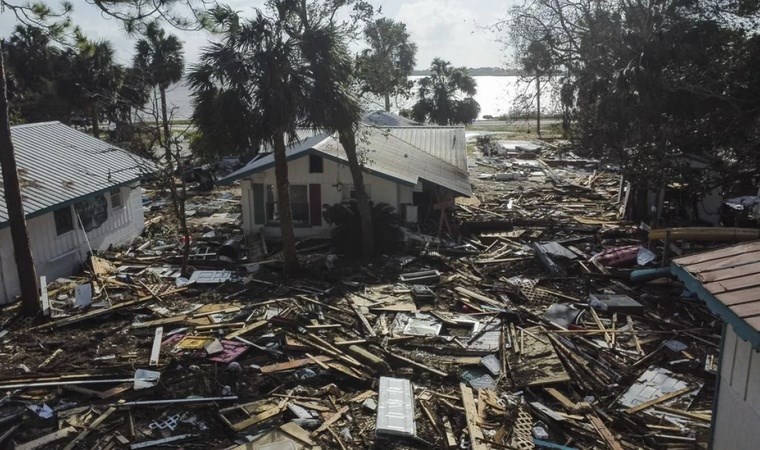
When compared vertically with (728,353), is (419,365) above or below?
below

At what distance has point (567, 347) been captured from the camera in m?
12.4

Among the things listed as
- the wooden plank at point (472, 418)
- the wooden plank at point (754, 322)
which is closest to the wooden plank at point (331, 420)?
the wooden plank at point (472, 418)

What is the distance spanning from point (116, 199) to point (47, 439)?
14.0 meters

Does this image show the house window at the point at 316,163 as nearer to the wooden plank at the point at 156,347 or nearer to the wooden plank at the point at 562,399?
the wooden plank at the point at 156,347

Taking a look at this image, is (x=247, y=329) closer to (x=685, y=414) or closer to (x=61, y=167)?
(x=685, y=414)

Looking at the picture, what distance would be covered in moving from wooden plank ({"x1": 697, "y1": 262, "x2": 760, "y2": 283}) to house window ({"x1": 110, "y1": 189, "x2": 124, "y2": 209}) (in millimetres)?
20121

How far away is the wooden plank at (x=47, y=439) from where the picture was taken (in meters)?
9.05

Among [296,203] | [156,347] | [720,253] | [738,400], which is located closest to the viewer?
[738,400]

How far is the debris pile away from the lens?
31.2 feet

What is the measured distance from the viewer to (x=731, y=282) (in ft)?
19.7

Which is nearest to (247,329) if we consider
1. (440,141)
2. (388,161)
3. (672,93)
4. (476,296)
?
(476,296)

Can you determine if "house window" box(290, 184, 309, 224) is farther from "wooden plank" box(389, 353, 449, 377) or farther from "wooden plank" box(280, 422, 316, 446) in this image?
"wooden plank" box(280, 422, 316, 446)

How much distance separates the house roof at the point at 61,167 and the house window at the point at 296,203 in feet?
14.3

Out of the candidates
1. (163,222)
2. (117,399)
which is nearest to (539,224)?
(163,222)
